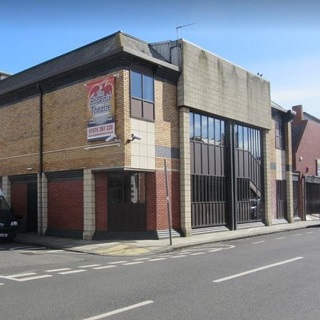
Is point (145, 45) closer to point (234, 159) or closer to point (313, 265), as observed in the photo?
point (234, 159)

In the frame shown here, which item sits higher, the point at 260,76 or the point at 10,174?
the point at 260,76

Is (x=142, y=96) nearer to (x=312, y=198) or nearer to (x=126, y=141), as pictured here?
(x=126, y=141)

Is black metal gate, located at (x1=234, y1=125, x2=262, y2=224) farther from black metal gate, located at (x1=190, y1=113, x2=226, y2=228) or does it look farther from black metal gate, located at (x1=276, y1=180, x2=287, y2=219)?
black metal gate, located at (x1=276, y1=180, x2=287, y2=219)

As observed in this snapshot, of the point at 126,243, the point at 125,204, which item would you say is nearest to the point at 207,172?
the point at 125,204

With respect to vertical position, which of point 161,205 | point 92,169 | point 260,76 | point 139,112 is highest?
point 260,76

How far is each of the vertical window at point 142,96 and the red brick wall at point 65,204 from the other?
396cm

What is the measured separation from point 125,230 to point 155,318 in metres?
12.5

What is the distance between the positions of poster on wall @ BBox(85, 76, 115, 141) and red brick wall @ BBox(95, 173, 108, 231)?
171cm

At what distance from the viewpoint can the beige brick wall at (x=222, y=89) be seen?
20516mm

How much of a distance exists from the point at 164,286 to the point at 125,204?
10.2 metres

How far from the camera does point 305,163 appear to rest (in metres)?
34.2

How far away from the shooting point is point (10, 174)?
23406 mm

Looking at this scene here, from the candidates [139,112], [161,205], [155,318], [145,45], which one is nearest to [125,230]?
[161,205]

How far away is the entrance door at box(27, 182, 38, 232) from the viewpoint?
21.9m
